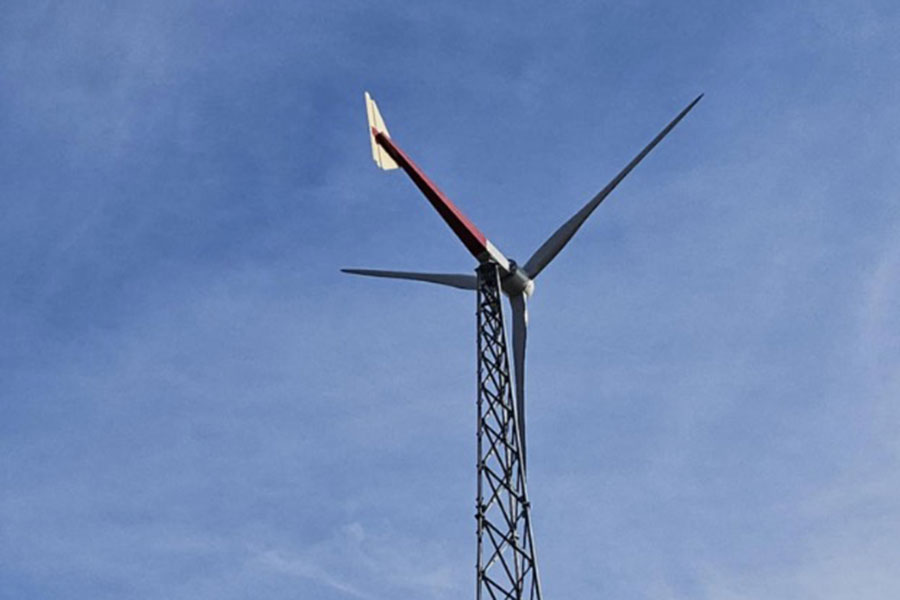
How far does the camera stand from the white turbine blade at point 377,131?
53969 mm

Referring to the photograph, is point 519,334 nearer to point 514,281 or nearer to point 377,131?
point 514,281

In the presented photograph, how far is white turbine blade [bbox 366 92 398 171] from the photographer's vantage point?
5397cm

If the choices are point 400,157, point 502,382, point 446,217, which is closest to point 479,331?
point 502,382

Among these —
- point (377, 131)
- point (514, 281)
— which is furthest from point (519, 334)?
point (377, 131)

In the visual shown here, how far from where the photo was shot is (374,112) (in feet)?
179

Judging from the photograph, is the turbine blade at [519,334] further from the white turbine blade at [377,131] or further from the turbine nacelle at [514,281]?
the white turbine blade at [377,131]

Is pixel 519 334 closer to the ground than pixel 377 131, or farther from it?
closer to the ground

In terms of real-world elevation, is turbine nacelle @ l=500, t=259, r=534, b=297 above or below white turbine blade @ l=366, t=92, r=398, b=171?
below

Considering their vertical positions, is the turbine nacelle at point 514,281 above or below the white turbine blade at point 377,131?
below

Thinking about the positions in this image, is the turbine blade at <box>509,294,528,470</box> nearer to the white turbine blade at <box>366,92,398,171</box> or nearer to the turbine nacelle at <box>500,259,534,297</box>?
the turbine nacelle at <box>500,259,534,297</box>

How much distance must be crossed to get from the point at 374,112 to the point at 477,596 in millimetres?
20567

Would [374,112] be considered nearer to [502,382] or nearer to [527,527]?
[502,382]

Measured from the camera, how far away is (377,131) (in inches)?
2142

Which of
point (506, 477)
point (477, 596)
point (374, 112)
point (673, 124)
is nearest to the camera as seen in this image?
point (477, 596)
